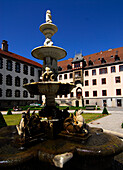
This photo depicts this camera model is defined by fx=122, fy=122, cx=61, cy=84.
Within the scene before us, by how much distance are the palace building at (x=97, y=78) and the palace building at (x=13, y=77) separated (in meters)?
12.4

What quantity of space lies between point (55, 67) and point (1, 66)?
28417 mm

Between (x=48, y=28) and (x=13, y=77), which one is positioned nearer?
(x=48, y=28)

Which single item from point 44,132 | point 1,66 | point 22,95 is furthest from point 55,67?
point 22,95

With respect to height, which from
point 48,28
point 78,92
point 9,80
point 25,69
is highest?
point 25,69

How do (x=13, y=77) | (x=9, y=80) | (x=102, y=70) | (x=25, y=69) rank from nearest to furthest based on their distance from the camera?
(x=9, y=80) → (x=13, y=77) → (x=102, y=70) → (x=25, y=69)

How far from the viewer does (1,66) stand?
105ft

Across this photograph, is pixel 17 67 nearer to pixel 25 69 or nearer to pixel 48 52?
pixel 25 69

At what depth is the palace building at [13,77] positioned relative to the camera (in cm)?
3231

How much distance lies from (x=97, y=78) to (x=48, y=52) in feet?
111

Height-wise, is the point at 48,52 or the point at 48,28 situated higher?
the point at 48,28

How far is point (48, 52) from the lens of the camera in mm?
7840

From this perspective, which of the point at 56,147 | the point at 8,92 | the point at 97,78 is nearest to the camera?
the point at 56,147

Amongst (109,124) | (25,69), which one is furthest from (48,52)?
(25,69)

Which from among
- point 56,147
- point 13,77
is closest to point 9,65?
point 13,77
